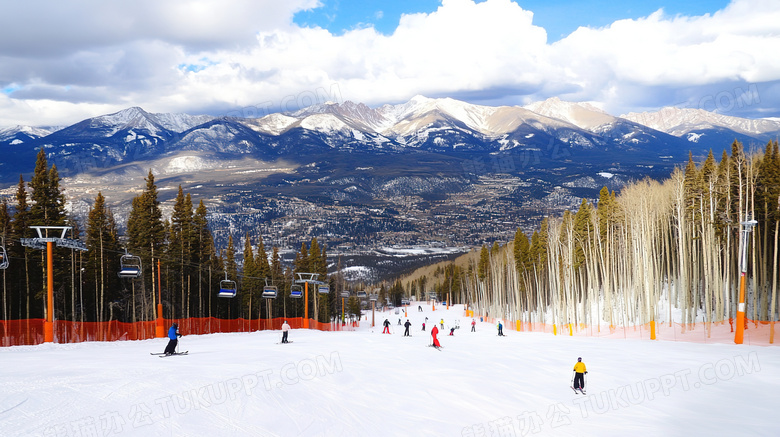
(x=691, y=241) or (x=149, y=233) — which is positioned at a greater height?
(x=149, y=233)

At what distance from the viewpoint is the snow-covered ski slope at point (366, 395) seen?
13.9m

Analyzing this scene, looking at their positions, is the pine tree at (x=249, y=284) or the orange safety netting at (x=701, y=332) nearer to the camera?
the orange safety netting at (x=701, y=332)

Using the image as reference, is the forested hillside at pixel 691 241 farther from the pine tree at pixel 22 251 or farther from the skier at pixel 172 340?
the pine tree at pixel 22 251

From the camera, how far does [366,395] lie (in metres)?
18.4

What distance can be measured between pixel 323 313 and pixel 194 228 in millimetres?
40241

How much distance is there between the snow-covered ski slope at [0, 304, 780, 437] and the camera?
13.9 meters

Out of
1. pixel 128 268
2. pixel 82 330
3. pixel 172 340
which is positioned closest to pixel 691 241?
pixel 172 340

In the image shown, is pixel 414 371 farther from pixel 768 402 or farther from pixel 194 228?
pixel 194 228

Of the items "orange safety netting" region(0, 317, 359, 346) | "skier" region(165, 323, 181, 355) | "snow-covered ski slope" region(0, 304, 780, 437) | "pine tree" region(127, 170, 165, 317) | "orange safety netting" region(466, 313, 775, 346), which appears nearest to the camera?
"snow-covered ski slope" region(0, 304, 780, 437)

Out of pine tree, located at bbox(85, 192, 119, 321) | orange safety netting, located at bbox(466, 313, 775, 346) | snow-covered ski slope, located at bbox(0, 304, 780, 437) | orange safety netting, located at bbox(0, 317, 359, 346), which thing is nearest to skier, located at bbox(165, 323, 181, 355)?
snow-covered ski slope, located at bbox(0, 304, 780, 437)

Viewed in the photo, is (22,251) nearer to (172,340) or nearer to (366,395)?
(172,340)

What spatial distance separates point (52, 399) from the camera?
47.1 ft

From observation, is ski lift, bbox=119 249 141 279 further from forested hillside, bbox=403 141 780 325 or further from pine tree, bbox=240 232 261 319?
pine tree, bbox=240 232 261 319

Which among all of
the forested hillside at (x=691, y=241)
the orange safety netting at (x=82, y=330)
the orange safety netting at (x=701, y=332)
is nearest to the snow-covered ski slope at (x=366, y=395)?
the orange safety netting at (x=82, y=330)
